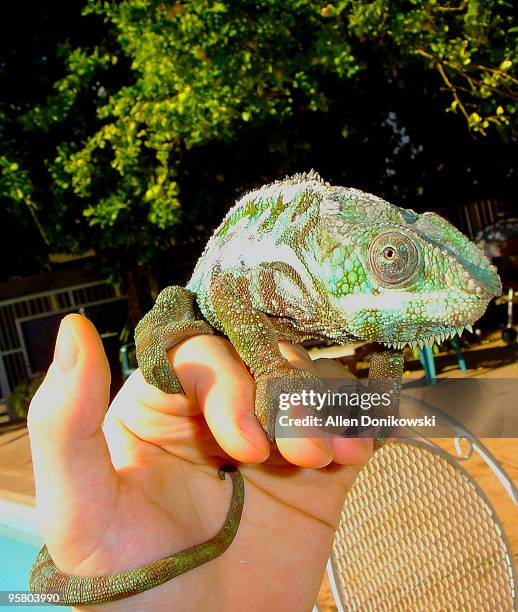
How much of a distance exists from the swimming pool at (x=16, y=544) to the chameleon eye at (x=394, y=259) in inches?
97.7

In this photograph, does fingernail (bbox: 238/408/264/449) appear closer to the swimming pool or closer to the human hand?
the human hand

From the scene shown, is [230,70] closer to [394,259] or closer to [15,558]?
[15,558]

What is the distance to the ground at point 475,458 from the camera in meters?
2.68

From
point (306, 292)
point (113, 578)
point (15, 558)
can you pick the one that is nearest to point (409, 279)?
point (306, 292)

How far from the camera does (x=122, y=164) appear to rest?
4863mm

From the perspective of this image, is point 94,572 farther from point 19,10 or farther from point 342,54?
point 19,10

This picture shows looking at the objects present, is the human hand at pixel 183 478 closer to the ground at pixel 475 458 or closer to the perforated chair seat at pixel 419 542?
the perforated chair seat at pixel 419 542

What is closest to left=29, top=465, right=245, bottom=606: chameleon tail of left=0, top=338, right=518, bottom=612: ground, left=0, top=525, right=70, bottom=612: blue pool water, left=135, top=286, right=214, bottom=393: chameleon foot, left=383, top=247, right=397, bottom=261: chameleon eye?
left=135, top=286, right=214, bottom=393: chameleon foot

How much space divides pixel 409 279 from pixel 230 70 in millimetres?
3534

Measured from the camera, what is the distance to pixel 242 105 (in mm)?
4262

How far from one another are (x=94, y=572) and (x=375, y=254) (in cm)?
57

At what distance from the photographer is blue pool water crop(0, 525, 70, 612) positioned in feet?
10.5

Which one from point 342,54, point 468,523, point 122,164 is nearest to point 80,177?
point 122,164

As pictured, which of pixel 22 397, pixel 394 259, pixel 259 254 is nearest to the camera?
pixel 394 259
